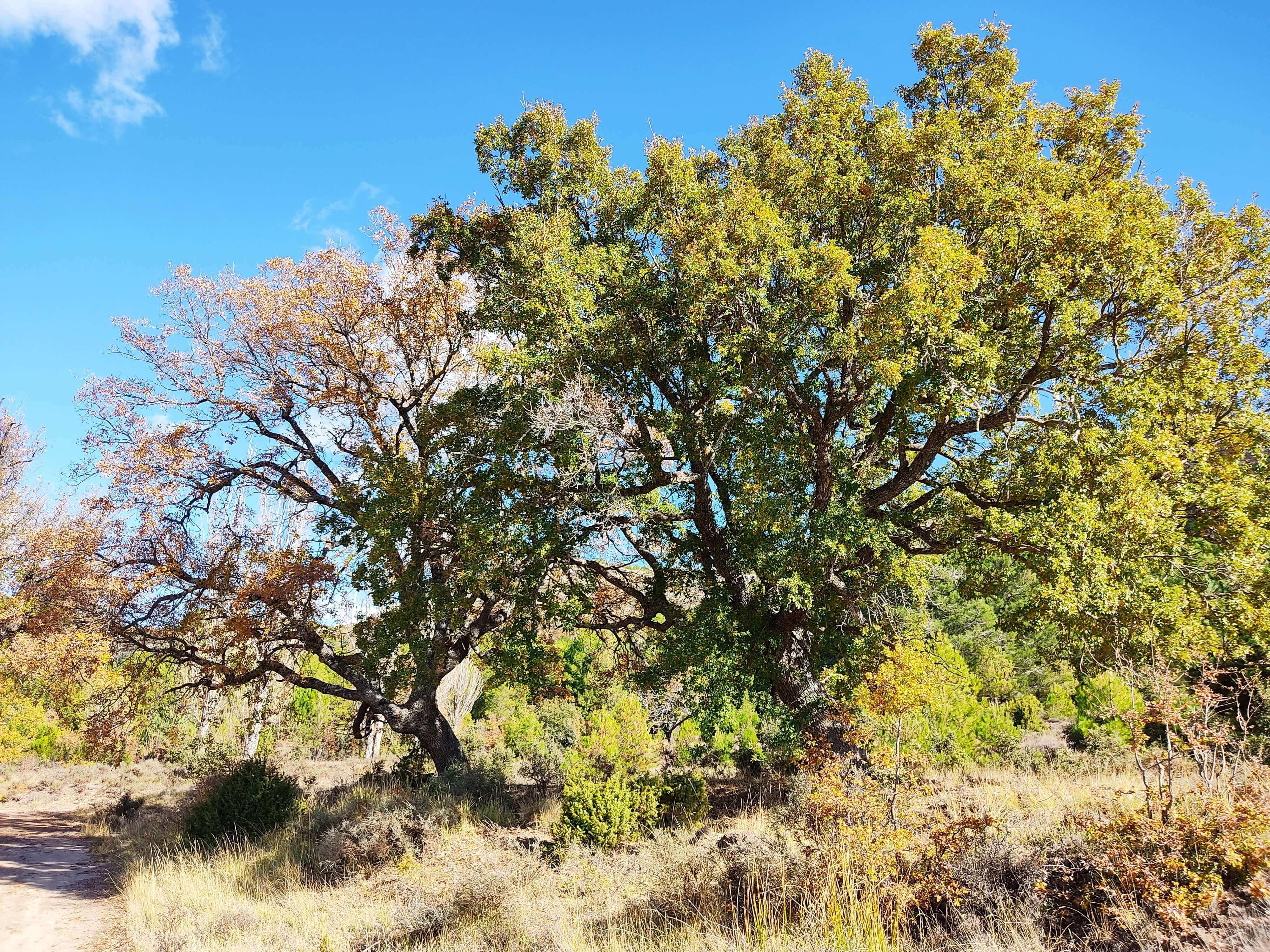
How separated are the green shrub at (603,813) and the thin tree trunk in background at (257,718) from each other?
25.4 feet

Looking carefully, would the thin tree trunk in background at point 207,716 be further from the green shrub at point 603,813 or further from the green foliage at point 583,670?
the green shrub at point 603,813

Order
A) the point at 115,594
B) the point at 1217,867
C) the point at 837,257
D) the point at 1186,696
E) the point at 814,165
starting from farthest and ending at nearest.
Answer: the point at 115,594, the point at 814,165, the point at 837,257, the point at 1186,696, the point at 1217,867

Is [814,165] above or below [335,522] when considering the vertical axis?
above

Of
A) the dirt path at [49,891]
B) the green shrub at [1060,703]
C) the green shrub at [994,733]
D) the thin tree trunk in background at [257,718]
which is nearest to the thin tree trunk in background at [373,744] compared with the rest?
the thin tree trunk in background at [257,718]

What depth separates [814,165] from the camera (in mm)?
10867

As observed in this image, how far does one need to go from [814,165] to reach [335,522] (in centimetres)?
1085

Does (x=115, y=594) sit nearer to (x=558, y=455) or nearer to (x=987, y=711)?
(x=558, y=455)

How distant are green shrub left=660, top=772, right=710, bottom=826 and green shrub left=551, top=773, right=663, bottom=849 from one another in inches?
18.9

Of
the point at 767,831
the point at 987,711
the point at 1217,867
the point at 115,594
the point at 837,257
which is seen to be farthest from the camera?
the point at 987,711

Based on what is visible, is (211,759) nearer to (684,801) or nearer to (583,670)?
(583,670)

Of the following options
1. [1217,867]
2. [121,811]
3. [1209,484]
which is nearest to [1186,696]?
[1217,867]

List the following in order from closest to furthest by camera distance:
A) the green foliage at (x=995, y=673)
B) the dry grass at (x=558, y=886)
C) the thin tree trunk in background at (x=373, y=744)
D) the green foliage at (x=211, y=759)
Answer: the dry grass at (x=558, y=886)
the green foliage at (x=211, y=759)
the green foliage at (x=995, y=673)
the thin tree trunk in background at (x=373, y=744)

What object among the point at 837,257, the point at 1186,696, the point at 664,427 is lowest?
the point at 1186,696

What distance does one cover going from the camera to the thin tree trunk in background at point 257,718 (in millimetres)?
15078
